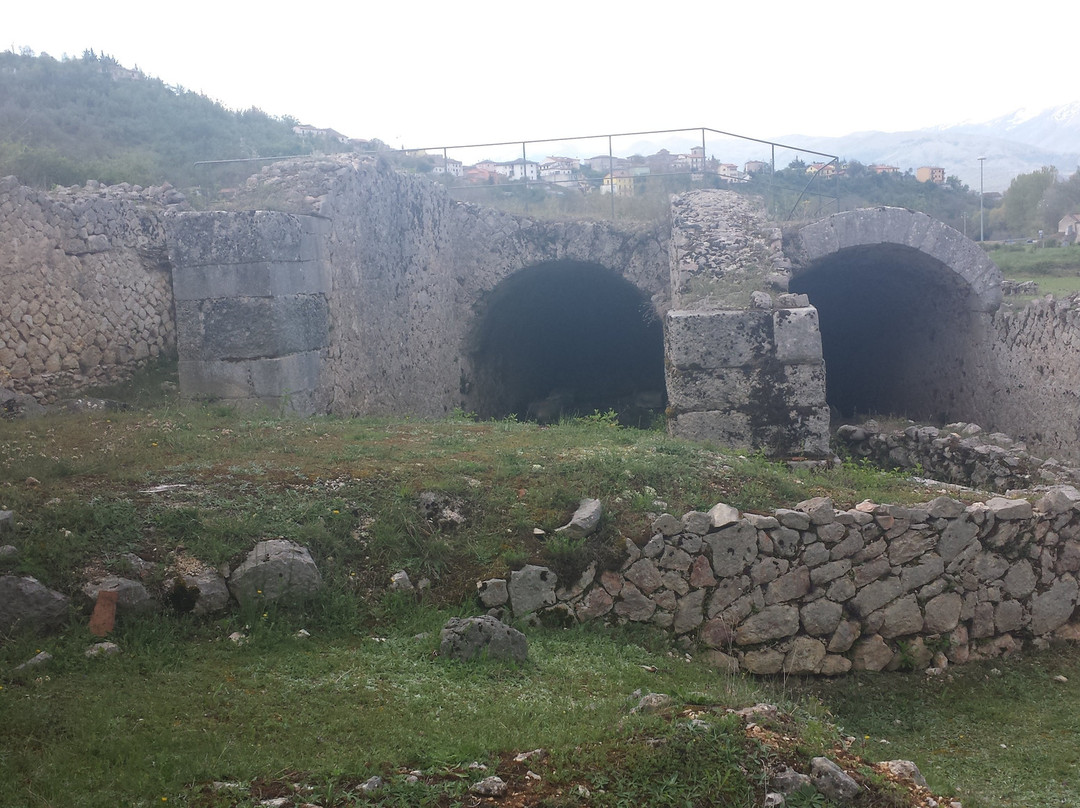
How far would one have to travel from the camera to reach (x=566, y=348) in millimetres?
18391

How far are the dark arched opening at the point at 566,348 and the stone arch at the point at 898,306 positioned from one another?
10.3 feet

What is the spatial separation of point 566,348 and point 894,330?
6478 mm

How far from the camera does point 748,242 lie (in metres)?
11.2

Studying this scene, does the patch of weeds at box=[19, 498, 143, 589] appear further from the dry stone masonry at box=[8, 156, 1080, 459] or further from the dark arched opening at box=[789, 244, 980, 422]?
the dark arched opening at box=[789, 244, 980, 422]

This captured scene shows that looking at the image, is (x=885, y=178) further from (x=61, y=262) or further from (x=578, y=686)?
(x=578, y=686)

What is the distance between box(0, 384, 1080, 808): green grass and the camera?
346cm

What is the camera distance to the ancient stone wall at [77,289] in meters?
8.75

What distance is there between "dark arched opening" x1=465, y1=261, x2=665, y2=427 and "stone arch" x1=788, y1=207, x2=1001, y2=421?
3151mm

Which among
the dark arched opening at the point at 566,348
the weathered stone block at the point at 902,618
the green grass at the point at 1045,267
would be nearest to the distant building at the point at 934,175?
the green grass at the point at 1045,267

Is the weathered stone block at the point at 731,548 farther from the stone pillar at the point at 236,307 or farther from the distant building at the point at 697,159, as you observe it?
the distant building at the point at 697,159

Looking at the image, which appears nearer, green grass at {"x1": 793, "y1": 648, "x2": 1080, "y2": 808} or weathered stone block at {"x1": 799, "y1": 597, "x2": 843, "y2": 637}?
green grass at {"x1": 793, "y1": 648, "x2": 1080, "y2": 808}

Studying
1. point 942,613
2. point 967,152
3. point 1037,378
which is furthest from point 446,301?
point 967,152

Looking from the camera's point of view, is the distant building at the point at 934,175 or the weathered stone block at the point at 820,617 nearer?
the weathered stone block at the point at 820,617

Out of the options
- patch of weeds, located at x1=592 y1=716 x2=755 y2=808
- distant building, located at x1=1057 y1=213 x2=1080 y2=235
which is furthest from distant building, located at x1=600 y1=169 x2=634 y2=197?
distant building, located at x1=1057 y1=213 x2=1080 y2=235
